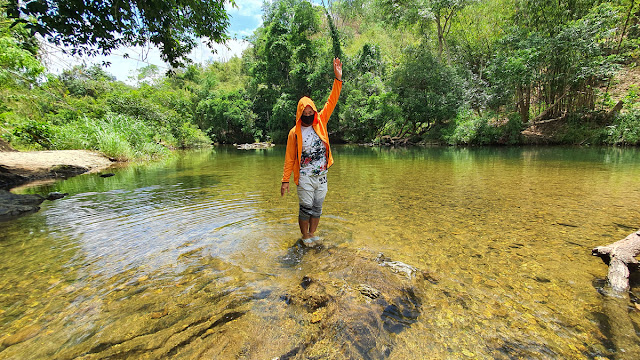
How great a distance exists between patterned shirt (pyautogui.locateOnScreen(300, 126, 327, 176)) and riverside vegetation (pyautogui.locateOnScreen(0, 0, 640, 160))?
761 centimetres

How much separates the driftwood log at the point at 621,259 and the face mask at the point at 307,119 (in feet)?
10.5

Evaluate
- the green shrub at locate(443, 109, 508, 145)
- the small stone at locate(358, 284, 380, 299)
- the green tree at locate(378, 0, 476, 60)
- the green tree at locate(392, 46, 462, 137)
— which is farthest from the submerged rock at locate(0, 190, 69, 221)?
the green tree at locate(378, 0, 476, 60)

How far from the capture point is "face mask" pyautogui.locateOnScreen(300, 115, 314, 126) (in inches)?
127

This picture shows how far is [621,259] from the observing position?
244 cm

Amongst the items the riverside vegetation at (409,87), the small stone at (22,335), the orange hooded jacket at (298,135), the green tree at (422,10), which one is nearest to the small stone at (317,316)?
the orange hooded jacket at (298,135)

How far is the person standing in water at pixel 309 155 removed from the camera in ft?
10.8

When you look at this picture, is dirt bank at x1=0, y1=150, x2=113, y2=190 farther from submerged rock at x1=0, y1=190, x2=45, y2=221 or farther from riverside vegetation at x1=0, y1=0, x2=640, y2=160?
submerged rock at x1=0, y1=190, x2=45, y2=221

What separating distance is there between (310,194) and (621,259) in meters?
3.02

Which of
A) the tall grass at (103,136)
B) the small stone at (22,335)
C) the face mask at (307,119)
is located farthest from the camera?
the tall grass at (103,136)

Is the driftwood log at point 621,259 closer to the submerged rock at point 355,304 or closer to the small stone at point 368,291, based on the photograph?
the submerged rock at point 355,304

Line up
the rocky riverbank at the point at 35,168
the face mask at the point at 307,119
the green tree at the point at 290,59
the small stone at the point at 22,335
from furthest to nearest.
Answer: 1. the green tree at the point at 290,59
2. the rocky riverbank at the point at 35,168
3. the face mask at the point at 307,119
4. the small stone at the point at 22,335

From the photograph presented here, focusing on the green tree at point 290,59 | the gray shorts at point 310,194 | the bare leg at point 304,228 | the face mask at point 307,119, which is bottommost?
the bare leg at point 304,228

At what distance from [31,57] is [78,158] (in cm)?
447

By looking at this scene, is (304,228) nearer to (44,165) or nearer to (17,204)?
(17,204)
